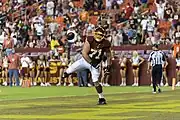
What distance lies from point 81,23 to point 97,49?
66.4 feet

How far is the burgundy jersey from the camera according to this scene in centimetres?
1770

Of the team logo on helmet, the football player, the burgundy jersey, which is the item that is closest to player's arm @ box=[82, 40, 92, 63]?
the football player

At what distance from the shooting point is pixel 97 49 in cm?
1770

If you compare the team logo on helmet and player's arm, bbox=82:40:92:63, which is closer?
player's arm, bbox=82:40:92:63

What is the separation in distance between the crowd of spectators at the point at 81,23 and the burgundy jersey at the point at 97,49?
48.1 ft

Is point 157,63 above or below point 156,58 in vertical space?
below

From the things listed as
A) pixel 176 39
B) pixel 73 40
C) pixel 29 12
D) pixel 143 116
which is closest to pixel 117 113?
pixel 143 116

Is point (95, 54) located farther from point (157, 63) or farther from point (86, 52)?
point (157, 63)

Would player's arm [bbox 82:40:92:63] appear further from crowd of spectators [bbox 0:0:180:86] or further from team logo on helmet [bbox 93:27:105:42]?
crowd of spectators [bbox 0:0:180:86]

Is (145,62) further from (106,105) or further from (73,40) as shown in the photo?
(106,105)

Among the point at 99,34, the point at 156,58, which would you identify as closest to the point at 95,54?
the point at 99,34

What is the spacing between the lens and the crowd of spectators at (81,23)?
34.3 m

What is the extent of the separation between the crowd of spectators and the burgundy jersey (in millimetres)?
14665

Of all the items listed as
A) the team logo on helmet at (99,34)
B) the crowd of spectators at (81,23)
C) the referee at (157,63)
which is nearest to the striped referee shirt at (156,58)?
the referee at (157,63)
